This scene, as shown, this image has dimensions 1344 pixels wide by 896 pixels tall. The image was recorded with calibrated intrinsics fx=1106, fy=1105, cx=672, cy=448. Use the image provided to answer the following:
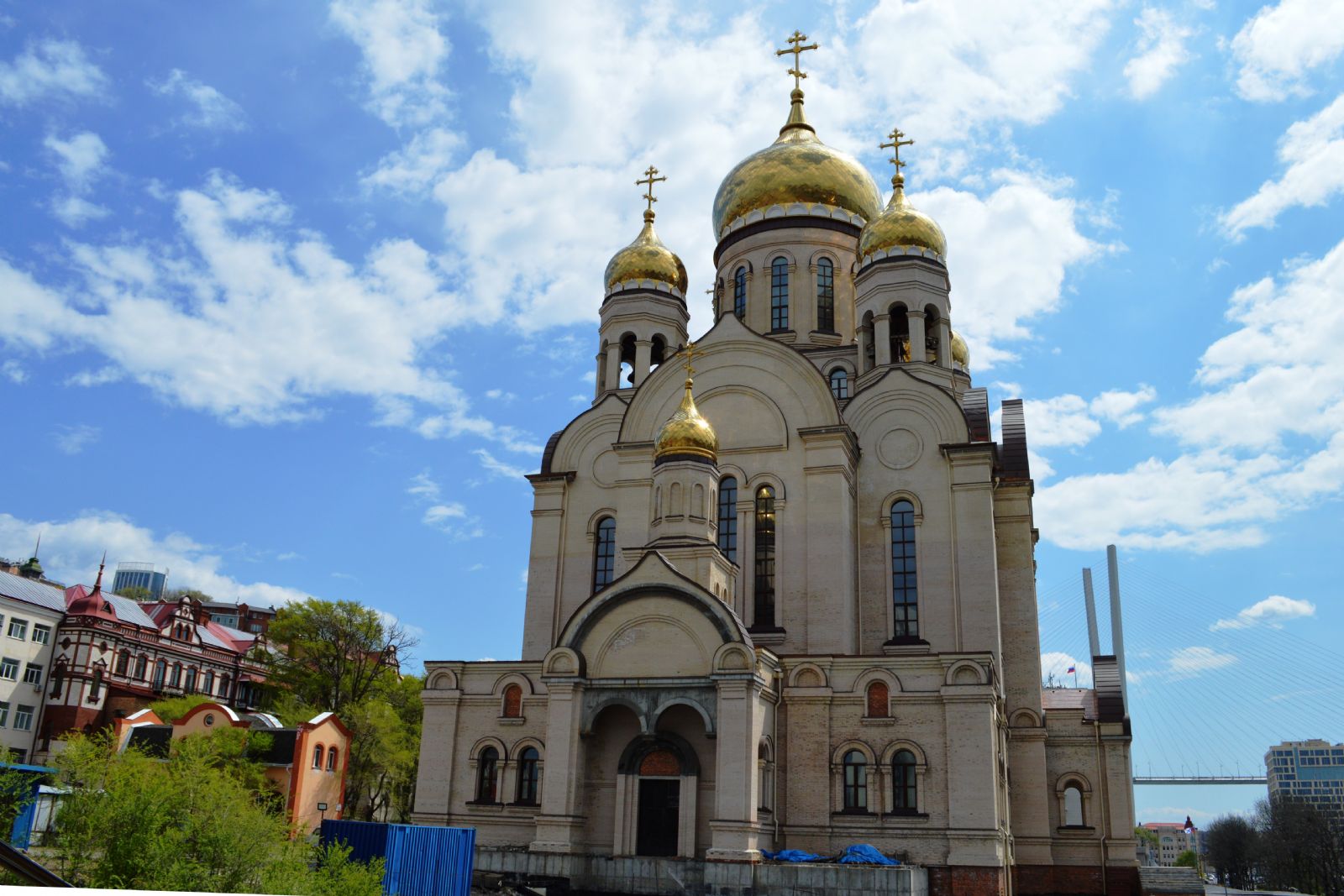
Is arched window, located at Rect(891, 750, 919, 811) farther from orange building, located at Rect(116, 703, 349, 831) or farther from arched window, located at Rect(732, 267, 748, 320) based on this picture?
arched window, located at Rect(732, 267, 748, 320)

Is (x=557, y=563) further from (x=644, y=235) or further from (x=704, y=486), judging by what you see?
(x=644, y=235)

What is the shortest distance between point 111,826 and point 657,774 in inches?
435

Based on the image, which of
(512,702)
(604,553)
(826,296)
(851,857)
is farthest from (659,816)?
(826,296)

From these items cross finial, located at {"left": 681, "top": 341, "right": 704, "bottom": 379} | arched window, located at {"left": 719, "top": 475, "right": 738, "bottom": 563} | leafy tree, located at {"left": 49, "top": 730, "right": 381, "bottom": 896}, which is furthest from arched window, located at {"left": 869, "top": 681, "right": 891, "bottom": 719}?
leafy tree, located at {"left": 49, "top": 730, "right": 381, "bottom": 896}

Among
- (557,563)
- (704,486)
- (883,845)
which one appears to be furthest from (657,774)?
(557,563)

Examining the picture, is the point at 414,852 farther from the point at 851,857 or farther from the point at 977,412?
the point at 977,412

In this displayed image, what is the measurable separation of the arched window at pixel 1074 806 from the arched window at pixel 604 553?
12070mm

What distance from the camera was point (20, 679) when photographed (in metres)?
38.2

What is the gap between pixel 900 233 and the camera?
97.6 feet

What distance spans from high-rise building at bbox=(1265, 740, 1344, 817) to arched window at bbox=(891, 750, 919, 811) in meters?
128

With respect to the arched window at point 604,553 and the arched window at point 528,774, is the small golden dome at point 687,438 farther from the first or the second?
the arched window at point 528,774

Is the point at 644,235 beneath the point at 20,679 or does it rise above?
above

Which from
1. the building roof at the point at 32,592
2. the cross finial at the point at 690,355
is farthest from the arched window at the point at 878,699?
the building roof at the point at 32,592

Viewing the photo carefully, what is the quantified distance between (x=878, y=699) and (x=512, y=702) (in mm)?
8316
